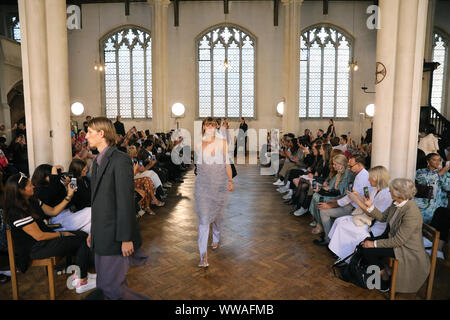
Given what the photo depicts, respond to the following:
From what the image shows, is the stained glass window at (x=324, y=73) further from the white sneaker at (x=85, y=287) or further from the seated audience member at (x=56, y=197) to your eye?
the white sneaker at (x=85, y=287)

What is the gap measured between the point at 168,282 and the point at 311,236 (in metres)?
2.24

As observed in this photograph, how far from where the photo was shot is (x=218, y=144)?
380cm

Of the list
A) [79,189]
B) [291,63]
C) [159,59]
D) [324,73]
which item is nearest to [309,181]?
[79,189]

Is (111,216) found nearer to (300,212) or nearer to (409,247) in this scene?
(409,247)

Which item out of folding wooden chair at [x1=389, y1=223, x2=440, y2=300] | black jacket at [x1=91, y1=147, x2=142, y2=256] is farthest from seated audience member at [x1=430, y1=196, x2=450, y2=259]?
black jacket at [x1=91, y1=147, x2=142, y2=256]

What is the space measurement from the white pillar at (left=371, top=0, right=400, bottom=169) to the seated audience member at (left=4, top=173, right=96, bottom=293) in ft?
13.2

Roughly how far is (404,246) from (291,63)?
10328 mm

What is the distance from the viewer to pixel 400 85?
4605mm

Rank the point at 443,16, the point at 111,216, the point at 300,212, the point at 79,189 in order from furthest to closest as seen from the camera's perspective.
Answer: the point at 443,16 → the point at 300,212 → the point at 79,189 → the point at 111,216

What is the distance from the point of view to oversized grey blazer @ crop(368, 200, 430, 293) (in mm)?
2984

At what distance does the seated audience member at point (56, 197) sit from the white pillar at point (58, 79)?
1.70 meters

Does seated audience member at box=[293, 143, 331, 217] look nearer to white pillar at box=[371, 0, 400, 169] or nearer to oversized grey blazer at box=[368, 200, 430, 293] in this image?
white pillar at box=[371, 0, 400, 169]
